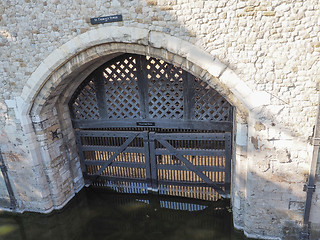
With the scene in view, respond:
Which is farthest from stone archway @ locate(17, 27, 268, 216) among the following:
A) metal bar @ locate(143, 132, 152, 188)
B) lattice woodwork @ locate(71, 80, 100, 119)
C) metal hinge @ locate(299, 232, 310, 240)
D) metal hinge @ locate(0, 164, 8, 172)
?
metal bar @ locate(143, 132, 152, 188)

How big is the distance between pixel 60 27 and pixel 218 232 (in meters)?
4.27

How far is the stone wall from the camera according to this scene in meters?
3.20

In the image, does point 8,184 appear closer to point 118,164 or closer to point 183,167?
point 118,164

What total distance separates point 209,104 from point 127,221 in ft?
8.89

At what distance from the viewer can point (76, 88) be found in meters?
5.11

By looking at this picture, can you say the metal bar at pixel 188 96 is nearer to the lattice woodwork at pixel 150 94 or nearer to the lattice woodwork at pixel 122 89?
the lattice woodwork at pixel 150 94

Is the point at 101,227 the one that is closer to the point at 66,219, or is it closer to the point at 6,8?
the point at 66,219

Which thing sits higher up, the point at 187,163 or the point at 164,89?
the point at 164,89

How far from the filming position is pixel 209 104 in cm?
468

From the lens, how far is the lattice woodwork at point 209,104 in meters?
4.56

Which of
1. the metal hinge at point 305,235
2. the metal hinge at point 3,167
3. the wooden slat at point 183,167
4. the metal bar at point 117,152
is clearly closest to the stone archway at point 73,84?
the metal bar at point 117,152

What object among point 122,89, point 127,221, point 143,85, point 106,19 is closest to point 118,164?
point 127,221

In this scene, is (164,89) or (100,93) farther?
(100,93)

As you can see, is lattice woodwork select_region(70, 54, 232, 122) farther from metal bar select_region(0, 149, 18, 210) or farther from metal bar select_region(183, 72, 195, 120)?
metal bar select_region(0, 149, 18, 210)
